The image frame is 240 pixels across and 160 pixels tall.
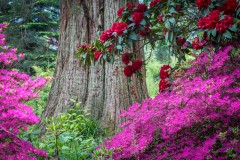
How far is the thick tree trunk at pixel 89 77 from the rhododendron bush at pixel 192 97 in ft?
3.04

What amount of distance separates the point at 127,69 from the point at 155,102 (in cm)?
70

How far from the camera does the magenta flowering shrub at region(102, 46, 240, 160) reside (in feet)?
6.53

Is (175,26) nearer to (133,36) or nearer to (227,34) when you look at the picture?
(133,36)

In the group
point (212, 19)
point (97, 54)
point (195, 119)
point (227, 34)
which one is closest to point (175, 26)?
point (212, 19)

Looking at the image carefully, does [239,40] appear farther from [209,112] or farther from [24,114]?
[24,114]

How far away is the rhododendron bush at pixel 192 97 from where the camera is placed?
6.68 feet

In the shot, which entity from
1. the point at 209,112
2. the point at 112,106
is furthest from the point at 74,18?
the point at 209,112

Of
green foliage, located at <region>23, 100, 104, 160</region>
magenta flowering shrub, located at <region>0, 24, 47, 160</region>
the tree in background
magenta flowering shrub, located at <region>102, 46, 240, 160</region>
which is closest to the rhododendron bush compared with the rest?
magenta flowering shrub, located at <region>102, 46, 240, 160</region>

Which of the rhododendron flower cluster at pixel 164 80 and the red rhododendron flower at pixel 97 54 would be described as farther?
the red rhododendron flower at pixel 97 54

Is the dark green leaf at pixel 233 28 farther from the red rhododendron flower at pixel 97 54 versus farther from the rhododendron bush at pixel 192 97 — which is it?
the red rhododendron flower at pixel 97 54

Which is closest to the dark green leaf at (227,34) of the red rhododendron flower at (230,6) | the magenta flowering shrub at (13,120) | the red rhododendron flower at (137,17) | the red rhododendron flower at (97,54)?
the red rhododendron flower at (230,6)

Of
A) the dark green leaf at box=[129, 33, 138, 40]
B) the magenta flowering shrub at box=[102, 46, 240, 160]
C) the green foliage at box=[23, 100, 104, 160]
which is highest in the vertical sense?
the dark green leaf at box=[129, 33, 138, 40]

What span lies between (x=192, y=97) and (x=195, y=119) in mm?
191

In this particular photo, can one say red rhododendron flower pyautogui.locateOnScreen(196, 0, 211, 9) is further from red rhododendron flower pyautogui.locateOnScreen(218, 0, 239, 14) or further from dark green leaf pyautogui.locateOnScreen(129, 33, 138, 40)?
dark green leaf pyautogui.locateOnScreen(129, 33, 138, 40)
